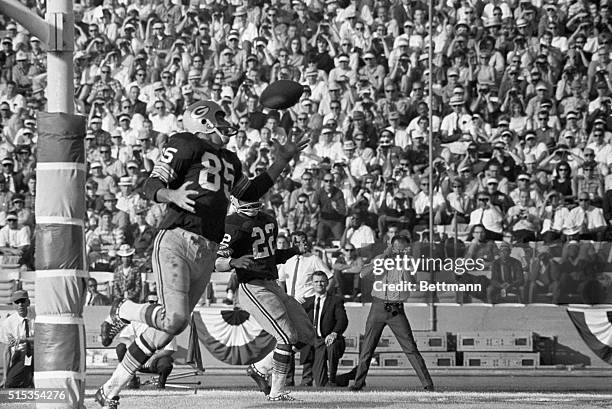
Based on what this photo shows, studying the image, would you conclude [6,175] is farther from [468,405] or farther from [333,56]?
[468,405]

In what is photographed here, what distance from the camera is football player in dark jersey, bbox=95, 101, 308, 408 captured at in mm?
9307

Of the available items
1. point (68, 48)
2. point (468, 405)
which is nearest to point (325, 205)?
point (468, 405)

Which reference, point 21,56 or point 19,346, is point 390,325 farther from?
point 21,56

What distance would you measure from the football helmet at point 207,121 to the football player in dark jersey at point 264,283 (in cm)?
168

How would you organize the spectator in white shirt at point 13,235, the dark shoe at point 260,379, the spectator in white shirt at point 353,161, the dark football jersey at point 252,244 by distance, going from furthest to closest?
the spectator in white shirt at point 353,161
the spectator in white shirt at point 13,235
the dark shoe at point 260,379
the dark football jersey at point 252,244

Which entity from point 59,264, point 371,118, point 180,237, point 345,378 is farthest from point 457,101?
point 59,264

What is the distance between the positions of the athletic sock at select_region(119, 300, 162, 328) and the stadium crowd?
316 inches

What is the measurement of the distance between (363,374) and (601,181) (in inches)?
266

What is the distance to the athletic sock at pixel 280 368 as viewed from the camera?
37.3 ft

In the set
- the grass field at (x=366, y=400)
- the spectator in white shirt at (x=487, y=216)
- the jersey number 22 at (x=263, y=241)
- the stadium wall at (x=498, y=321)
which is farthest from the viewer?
the spectator in white shirt at (x=487, y=216)

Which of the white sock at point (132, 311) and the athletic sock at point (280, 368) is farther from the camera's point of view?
the athletic sock at point (280, 368)

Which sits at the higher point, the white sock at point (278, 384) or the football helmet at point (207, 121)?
the football helmet at point (207, 121)

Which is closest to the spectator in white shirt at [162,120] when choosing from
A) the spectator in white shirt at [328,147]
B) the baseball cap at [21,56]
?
the spectator in white shirt at [328,147]

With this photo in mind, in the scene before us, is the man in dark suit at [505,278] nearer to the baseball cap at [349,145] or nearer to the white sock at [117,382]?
the baseball cap at [349,145]
